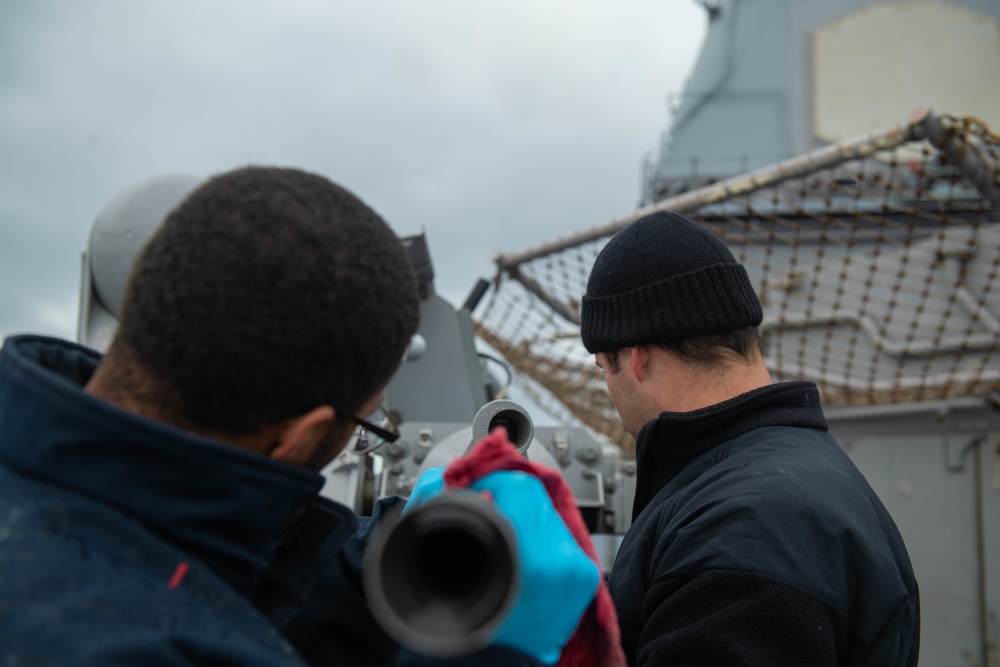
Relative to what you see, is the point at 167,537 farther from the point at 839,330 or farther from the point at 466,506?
the point at 839,330

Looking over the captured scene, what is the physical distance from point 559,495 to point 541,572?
0.16m

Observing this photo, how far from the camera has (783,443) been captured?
1.68 meters

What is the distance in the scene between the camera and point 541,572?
91cm

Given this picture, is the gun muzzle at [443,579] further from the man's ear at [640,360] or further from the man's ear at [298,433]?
the man's ear at [640,360]

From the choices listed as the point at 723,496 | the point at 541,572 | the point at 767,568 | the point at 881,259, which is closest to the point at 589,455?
the point at 723,496

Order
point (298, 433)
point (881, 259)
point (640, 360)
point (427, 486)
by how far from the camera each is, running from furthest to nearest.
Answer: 1. point (881, 259)
2. point (640, 360)
3. point (427, 486)
4. point (298, 433)

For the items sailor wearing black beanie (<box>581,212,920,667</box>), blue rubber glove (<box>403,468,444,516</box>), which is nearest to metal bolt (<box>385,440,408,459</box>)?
sailor wearing black beanie (<box>581,212,920,667</box>)

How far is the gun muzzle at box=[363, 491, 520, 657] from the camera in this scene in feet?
2.77

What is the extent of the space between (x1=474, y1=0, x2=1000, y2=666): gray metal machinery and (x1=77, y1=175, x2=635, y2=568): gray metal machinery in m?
1.59

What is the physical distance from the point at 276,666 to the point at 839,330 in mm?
5981

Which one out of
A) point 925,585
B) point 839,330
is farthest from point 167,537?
point 839,330

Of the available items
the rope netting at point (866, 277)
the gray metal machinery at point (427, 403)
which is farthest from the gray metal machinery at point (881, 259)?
the gray metal machinery at point (427, 403)

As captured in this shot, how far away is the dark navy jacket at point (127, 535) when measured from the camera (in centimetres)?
82

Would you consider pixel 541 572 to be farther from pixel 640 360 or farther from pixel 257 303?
pixel 640 360
